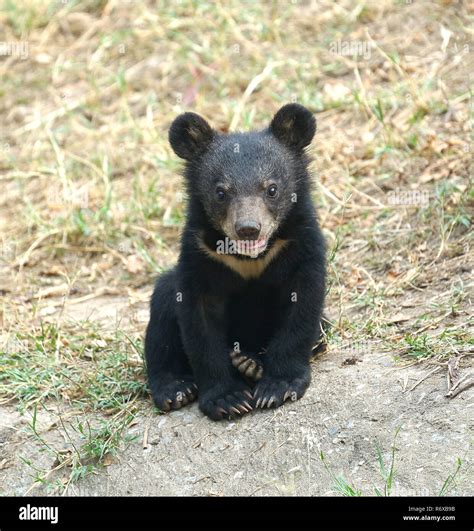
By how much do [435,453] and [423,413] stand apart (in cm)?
38

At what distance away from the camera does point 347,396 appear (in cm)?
589

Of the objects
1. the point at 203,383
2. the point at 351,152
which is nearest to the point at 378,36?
the point at 351,152

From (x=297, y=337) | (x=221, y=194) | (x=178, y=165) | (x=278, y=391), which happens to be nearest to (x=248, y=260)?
(x=221, y=194)

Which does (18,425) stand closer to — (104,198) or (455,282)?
(455,282)

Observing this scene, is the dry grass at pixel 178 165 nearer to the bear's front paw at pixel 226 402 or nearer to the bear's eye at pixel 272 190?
the bear's front paw at pixel 226 402

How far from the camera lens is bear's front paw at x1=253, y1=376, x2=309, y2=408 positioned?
5.94 metres

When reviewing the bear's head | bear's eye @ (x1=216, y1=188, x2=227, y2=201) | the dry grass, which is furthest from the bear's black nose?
the dry grass

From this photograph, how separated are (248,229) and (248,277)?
0.58m

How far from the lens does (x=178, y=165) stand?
1002 cm

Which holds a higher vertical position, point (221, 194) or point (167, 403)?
point (221, 194)

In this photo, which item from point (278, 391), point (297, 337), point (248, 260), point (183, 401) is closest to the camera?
point (278, 391)

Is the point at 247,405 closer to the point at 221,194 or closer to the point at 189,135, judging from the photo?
the point at 221,194

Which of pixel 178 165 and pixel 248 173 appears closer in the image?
pixel 248 173

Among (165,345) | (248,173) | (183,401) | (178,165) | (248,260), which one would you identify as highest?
(248,173)
